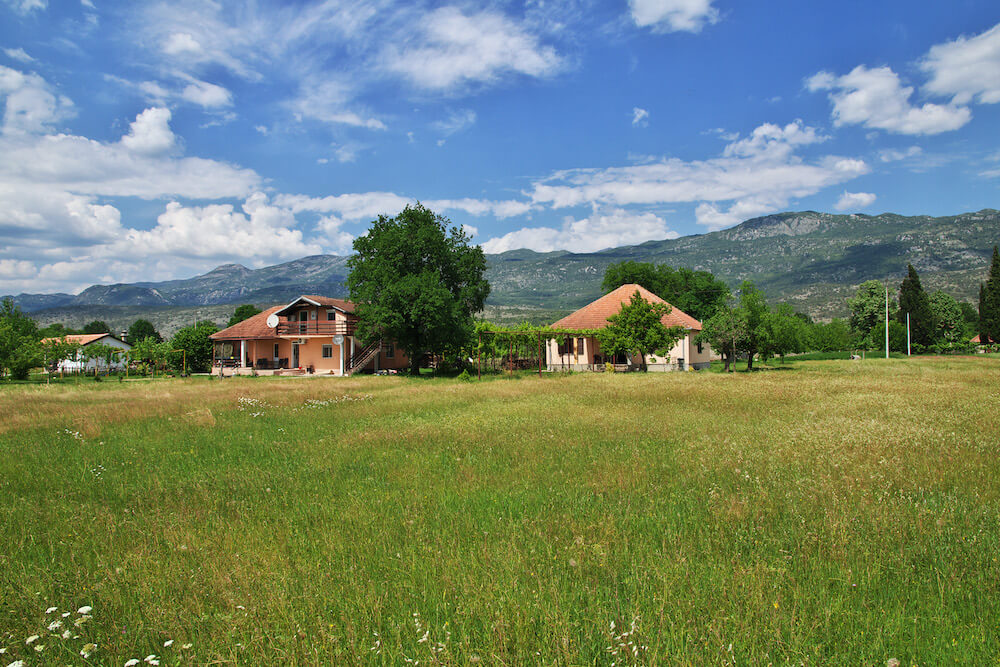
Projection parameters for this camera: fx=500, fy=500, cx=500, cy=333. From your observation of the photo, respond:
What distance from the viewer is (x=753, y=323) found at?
119ft

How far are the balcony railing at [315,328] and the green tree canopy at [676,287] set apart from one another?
3004 centimetres

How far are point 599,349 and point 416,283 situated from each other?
16123 mm

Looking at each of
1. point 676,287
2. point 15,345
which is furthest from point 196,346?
point 676,287

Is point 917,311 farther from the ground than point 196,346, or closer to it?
farther from the ground

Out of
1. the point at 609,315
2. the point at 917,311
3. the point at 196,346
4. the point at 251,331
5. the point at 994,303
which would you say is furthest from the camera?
the point at 917,311

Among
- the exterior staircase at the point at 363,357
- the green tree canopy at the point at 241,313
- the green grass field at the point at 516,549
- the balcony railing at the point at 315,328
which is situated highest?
the green tree canopy at the point at 241,313

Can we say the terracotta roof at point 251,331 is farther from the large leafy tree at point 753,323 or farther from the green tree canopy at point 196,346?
the large leafy tree at point 753,323

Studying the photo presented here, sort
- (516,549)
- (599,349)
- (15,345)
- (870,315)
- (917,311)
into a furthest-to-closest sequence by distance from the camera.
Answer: (870,315)
(917,311)
(599,349)
(15,345)
(516,549)

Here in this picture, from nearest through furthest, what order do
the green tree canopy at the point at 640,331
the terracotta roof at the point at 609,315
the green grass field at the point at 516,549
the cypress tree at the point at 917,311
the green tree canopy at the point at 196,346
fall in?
the green grass field at the point at 516,549 < the green tree canopy at the point at 640,331 < the terracotta roof at the point at 609,315 < the green tree canopy at the point at 196,346 < the cypress tree at the point at 917,311

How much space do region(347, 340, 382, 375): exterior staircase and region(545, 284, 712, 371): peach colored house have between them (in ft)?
52.2

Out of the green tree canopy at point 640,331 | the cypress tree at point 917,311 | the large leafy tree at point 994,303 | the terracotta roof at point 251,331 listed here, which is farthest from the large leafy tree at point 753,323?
the large leafy tree at point 994,303

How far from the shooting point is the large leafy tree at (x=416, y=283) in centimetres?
3453

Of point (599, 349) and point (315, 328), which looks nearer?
point (599, 349)

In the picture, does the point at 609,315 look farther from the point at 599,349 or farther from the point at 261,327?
the point at 261,327
